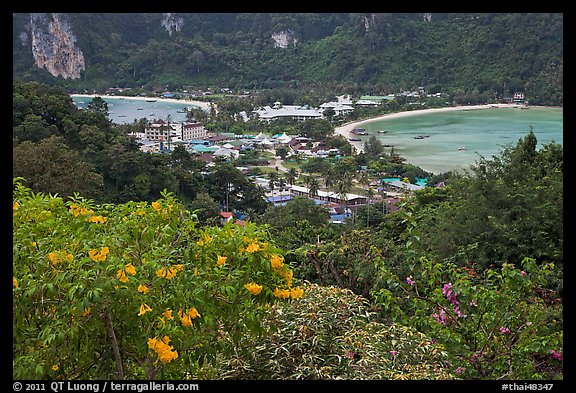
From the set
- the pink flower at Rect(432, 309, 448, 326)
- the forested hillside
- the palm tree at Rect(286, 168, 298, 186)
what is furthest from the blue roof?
the forested hillside

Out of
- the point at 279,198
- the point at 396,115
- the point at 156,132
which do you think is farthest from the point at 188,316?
the point at 396,115

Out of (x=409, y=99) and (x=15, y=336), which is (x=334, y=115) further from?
(x=15, y=336)

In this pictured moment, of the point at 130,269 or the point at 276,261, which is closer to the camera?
the point at 130,269

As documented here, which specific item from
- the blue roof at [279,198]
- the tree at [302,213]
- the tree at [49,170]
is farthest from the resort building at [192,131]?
the tree at [49,170]

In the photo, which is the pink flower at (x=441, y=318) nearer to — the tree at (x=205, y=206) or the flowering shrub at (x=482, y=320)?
the flowering shrub at (x=482, y=320)

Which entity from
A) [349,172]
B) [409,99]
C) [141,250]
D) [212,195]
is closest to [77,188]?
[212,195]

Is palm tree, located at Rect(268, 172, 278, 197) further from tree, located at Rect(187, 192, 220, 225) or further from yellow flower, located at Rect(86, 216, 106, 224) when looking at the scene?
yellow flower, located at Rect(86, 216, 106, 224)

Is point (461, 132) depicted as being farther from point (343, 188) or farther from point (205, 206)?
point (205, 206)
